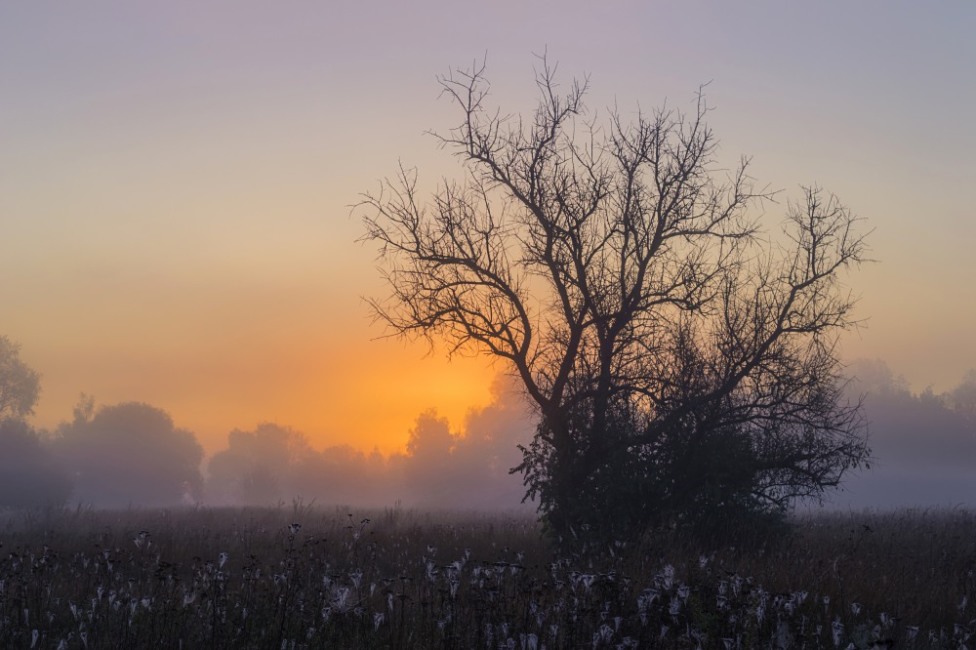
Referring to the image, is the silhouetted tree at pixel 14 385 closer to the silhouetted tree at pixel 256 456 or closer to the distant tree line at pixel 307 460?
the distant tree line at pixel 307 460

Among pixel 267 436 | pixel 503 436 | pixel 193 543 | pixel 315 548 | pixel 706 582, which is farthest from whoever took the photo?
pixel 267 436

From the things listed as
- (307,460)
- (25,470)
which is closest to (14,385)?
(25,470)

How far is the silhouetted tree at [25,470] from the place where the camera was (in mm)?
76750

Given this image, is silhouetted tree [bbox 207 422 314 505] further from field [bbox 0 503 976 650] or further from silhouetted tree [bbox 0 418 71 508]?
field [bbox 0 503 976 650]

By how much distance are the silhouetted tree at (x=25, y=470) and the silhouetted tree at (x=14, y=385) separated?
352cm

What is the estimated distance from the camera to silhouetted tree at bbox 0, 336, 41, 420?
87375mm

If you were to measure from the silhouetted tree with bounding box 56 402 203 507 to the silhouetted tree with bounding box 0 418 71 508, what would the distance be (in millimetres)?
20111

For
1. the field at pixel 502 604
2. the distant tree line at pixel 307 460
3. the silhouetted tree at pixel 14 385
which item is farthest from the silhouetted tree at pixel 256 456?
the field at pixel 502 604

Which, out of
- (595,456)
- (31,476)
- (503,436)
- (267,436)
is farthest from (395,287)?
(267,436)

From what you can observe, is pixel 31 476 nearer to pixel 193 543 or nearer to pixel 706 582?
pixel 193 543

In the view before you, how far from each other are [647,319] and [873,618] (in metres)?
9.07

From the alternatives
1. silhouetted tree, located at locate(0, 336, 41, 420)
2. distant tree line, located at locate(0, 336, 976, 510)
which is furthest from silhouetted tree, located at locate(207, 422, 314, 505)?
silhouetted tree, located at locate(0, 336, 41, 420)

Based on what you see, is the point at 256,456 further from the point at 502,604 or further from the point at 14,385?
the point at 502,604

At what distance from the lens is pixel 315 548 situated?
50.5ft
